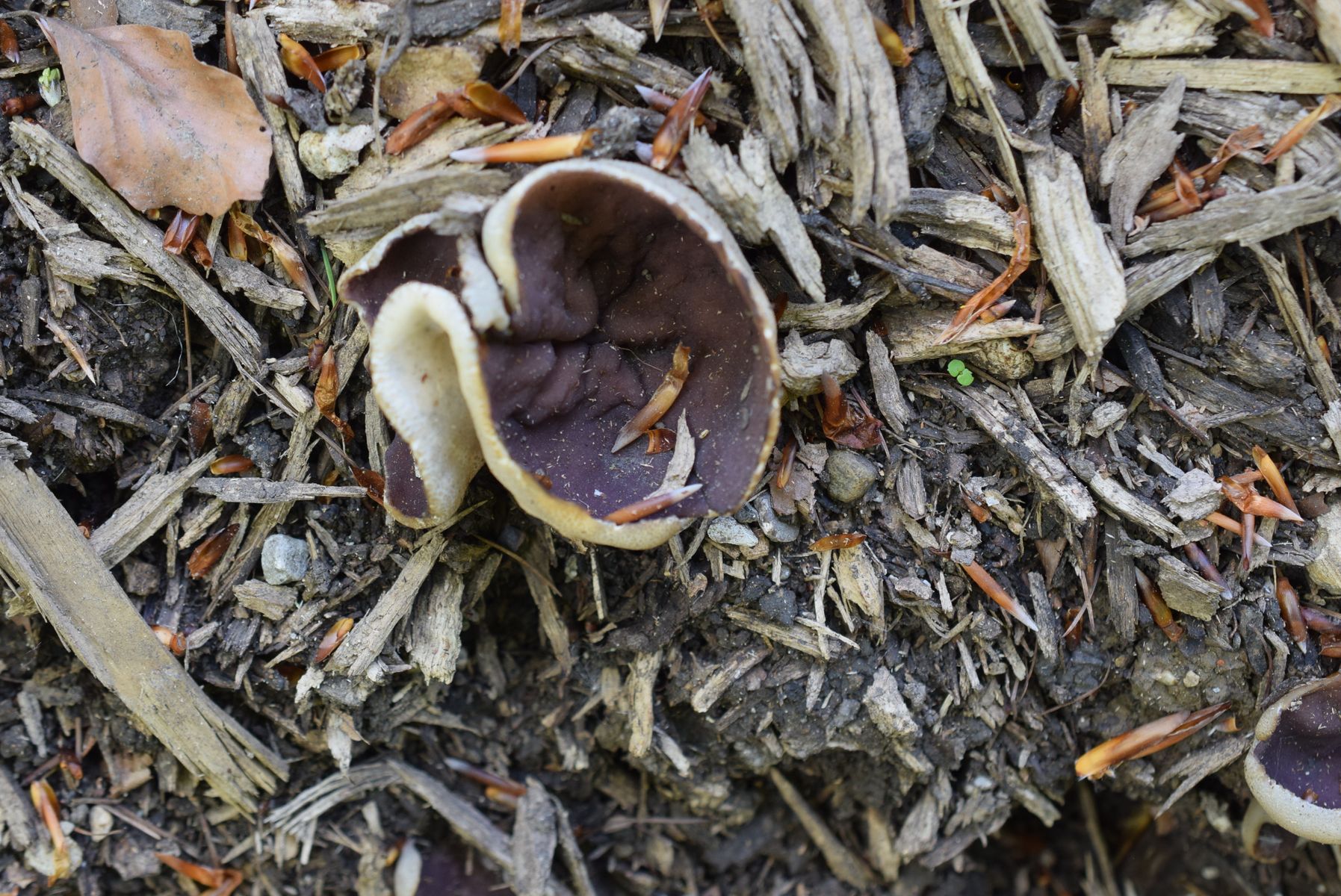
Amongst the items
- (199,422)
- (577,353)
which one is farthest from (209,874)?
(577,353)

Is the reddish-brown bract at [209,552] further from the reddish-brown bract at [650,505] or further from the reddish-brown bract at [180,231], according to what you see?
the reddish-brown bract at [650,505]

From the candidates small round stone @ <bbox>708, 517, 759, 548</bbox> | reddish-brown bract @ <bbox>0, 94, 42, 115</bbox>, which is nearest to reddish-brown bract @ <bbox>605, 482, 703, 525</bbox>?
small round stone @ <bbox>708, 517, 759, 548</bbox>

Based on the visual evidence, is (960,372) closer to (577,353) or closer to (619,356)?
(619,356)

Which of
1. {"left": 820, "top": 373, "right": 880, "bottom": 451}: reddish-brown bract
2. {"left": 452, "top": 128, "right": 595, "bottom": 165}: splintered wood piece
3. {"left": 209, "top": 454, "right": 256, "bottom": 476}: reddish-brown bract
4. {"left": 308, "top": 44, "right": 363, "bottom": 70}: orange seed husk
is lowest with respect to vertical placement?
{"left": 820, "top": 373, "right": 880, "bottom": 451}: reddish-brown bract

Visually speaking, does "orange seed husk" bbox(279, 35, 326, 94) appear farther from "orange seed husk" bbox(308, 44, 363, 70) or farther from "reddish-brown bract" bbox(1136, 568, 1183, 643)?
"reddish-brown bract" bbox(1136, 568, 1183, 643)

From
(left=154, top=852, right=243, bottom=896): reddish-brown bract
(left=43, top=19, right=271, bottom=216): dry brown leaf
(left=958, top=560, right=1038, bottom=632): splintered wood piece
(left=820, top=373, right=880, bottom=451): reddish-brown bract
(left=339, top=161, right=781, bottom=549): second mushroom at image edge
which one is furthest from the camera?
(left=154, top=852, right=243, bottom=896): reddish-brown bract

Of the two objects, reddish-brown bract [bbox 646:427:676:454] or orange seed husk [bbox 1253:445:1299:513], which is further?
orange seed husk [bbox 1253:445:1299:513]

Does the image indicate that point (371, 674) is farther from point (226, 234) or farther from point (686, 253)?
point (686, 253)

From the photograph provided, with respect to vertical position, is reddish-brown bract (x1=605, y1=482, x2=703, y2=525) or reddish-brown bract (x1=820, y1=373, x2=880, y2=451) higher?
reddish-brown bract (x1=605, y1=482, x2=703, y2=525)
